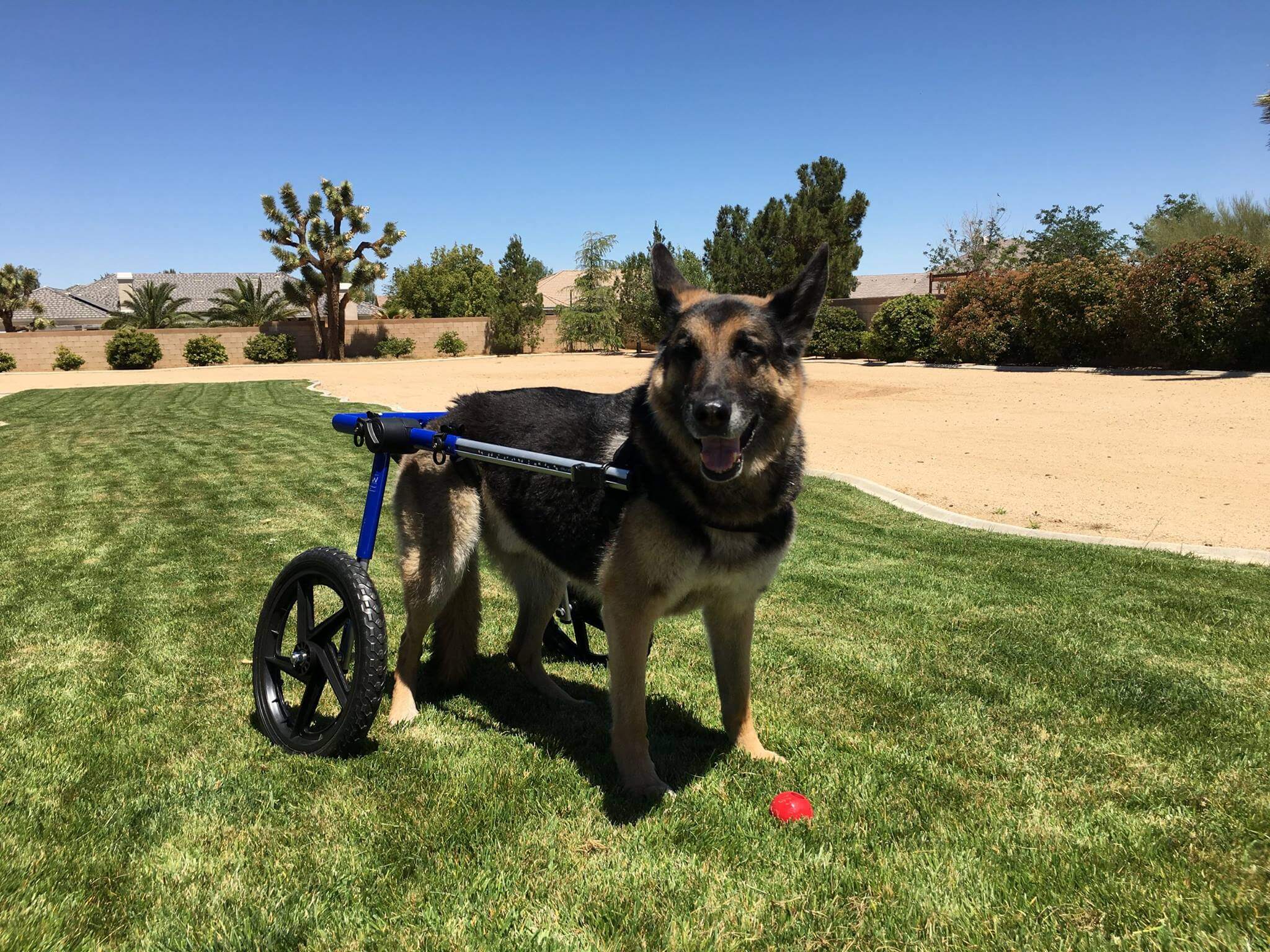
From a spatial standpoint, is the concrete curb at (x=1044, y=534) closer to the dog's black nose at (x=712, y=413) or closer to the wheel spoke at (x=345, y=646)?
the dog's black nose at (x=712, y=413)

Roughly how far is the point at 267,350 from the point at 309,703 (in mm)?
51320

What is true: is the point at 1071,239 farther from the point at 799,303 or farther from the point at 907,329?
the point at 799,303

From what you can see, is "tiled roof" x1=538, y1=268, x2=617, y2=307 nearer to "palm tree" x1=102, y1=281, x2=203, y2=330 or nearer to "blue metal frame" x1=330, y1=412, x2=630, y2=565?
"palm tree" x1=102, y1=281, x2=203, y2=330

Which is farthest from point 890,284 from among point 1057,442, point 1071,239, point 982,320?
point 1057,442

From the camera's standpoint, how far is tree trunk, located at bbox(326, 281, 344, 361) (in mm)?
50594

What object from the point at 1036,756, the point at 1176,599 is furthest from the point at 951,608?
the point at 1036,756

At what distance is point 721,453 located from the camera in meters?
3.07

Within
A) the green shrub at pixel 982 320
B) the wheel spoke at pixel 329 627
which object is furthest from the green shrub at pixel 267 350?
the wheel spoke at pixel 329 627

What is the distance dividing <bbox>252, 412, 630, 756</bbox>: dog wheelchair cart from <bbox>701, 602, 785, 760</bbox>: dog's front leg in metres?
0.92

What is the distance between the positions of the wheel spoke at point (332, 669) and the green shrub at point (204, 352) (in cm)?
5077

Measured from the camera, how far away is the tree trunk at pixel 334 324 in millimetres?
50594

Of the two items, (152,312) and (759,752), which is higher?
(152,312)

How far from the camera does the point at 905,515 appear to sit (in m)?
9.57

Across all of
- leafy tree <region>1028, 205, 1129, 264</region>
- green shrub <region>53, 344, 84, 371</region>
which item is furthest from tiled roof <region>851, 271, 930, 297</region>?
green shrub <region>53, 344, 84, 371</region>
